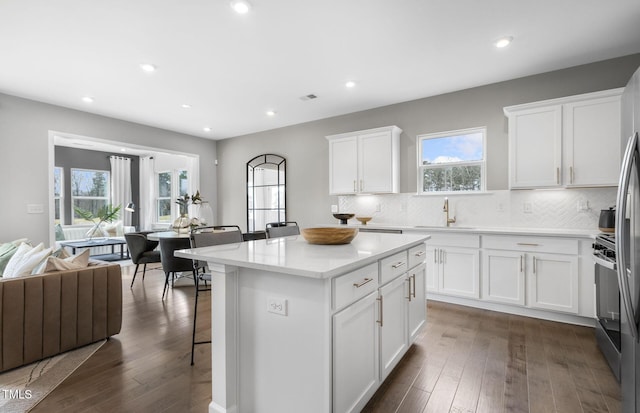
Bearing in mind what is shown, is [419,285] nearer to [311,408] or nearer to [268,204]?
[311,408]

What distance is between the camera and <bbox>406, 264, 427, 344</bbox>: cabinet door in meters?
2.31

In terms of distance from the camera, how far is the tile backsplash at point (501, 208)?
3.31 metres

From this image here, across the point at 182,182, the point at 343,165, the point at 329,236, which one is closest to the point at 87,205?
the point at 182,182

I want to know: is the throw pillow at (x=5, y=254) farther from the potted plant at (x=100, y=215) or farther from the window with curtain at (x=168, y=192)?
the window with curtain at (x=168, y=192)

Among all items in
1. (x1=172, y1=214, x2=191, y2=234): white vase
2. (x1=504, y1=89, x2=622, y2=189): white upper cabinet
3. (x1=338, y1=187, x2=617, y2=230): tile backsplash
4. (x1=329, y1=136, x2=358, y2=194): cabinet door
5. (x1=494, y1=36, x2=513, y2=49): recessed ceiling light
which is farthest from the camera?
(x1=329, y1=136, x2=358, y2=194): cabinet door

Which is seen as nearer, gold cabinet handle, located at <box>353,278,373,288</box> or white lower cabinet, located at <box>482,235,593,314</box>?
gold cabinet handle, located at <box>353,278,373,288</box>

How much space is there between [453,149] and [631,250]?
2924 mm

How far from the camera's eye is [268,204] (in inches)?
241

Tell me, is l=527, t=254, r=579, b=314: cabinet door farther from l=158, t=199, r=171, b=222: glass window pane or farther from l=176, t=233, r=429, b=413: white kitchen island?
l=158, t=199, r=171, b=222: glass window pane

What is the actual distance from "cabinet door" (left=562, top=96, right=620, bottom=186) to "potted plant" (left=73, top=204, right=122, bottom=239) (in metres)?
8.40

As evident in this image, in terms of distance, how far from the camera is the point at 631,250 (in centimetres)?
142

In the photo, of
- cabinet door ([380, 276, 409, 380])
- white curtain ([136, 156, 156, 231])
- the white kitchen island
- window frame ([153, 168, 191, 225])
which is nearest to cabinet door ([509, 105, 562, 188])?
cabinet door ([380, 276, 409, 380])

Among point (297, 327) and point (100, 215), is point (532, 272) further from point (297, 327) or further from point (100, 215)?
point (100, 215)

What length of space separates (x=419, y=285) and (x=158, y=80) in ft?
12.0
